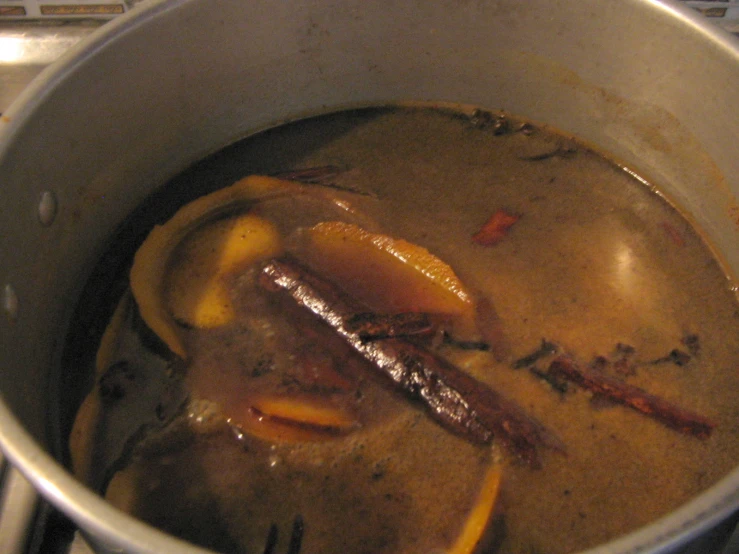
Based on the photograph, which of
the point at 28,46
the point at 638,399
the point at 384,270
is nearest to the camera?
the point at 638,399

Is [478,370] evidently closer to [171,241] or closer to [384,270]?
[384,270]

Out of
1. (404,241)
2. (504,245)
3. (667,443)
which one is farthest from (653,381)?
(404,241)

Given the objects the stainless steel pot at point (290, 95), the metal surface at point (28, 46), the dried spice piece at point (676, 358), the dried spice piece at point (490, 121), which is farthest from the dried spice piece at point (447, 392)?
the metal surface at point (28, 46)

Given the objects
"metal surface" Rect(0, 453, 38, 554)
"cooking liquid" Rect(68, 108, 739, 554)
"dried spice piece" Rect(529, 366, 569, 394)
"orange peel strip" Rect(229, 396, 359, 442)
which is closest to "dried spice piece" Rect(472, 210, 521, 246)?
"cooking liquid" Rect(68, 108, 739, 554)

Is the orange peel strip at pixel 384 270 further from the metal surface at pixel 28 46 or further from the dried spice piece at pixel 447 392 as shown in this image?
the metal surface at pixel 28 46

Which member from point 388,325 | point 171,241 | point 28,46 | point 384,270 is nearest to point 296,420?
point 388,325
